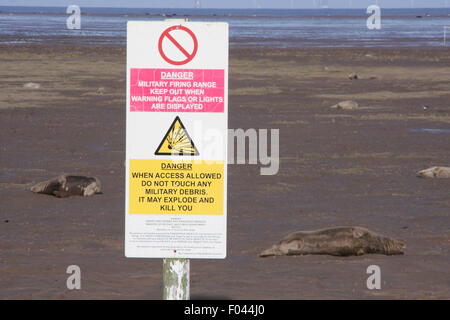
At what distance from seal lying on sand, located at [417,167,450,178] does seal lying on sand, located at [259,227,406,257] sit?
550 cm

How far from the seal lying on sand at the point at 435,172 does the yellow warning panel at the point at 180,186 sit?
33.8ft

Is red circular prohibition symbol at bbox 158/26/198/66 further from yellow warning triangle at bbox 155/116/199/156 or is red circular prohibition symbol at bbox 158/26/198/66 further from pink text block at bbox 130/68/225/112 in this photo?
yellow warning triangle at bbox 155/116/199/156

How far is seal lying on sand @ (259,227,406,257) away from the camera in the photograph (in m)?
10.3

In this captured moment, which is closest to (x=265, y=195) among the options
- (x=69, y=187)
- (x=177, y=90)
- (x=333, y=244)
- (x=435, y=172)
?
(x=69, y=187)

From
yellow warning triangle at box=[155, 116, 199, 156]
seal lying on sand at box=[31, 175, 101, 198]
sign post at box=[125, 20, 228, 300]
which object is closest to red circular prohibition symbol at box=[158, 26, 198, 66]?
sign post at box=[125, 20, 228, 300]

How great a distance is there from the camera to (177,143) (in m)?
5.92

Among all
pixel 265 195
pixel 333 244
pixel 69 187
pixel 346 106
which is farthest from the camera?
pixel 346 106

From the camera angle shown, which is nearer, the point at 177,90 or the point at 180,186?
the point at 177,90

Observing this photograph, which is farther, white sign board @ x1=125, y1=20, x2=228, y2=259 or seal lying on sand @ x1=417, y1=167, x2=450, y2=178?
seal lying on sand @ x1=417, y1=167, x2=450, y2=178

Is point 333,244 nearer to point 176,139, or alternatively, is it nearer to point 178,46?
point 176,139

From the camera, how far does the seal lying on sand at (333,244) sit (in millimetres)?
10328

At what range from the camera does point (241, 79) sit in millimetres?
37406

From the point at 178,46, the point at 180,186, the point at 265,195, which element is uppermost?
the point at 178,46
